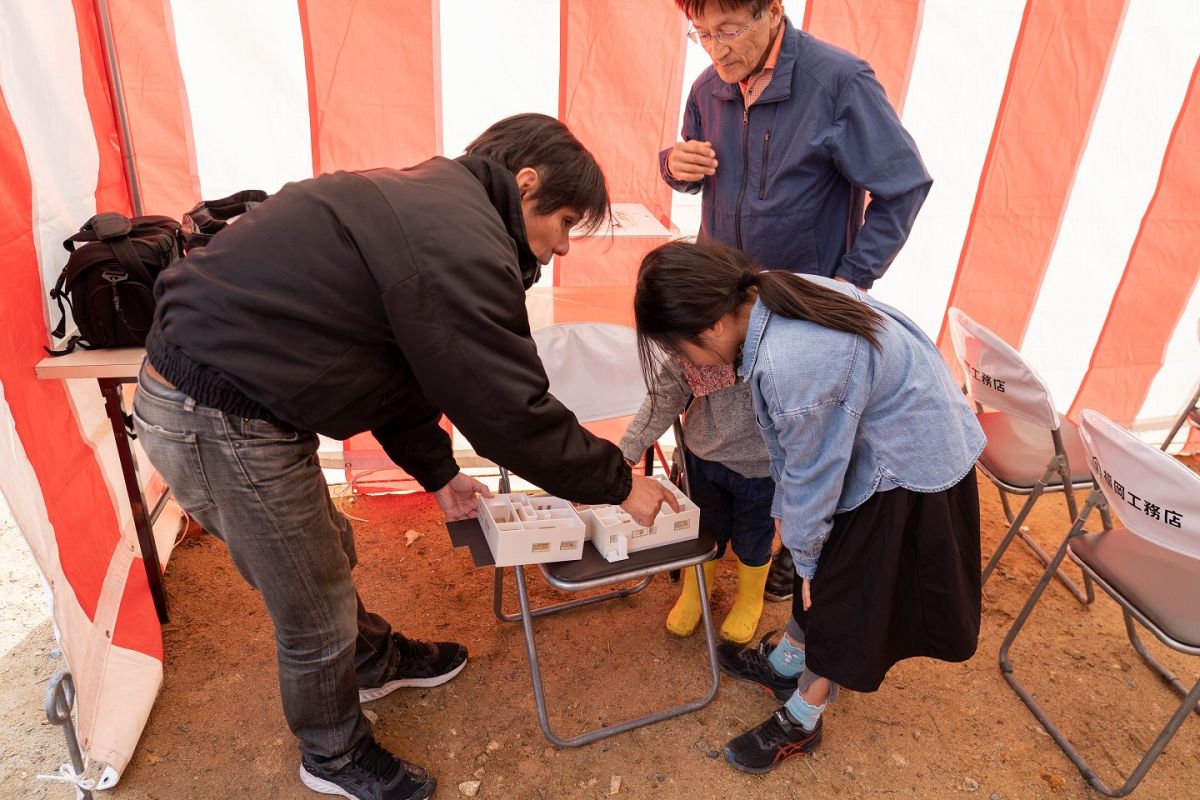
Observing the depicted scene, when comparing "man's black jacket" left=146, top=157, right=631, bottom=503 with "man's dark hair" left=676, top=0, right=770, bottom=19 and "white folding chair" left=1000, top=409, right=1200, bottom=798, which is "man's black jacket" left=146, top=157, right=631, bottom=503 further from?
"white folding chair" left=1000, top=409, right=1200, bottom=798

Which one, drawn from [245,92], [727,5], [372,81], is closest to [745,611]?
[727,5]

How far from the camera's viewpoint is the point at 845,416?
1430 mm

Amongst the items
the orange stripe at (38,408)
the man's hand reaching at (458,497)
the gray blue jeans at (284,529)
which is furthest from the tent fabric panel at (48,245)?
the man's hand reaching at (458,497)

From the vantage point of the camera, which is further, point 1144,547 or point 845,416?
point 1144,547

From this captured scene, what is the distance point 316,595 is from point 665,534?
2.80 ft

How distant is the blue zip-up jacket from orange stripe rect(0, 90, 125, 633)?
1.72 meters

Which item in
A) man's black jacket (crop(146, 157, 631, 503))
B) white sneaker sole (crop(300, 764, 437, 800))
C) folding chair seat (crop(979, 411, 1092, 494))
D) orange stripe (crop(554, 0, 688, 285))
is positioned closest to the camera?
man's black jacket (crop(146, 157, 631, 503))

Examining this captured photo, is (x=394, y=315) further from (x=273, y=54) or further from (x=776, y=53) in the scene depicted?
(x=273, y=54)

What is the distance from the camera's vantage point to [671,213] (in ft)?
9.75

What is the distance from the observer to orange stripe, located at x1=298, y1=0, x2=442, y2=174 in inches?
94.6

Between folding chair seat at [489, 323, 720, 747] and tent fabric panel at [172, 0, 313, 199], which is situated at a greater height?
tent fabric panel at [172, 0, 313, 199]

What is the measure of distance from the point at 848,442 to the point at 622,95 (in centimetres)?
178

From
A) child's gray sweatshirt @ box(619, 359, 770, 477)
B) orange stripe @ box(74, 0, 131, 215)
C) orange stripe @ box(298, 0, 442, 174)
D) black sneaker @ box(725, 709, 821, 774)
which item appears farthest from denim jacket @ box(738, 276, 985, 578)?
orange stripe @ box(74, 0, 131, 215)

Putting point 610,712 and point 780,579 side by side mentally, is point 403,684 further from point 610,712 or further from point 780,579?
point 780,579
